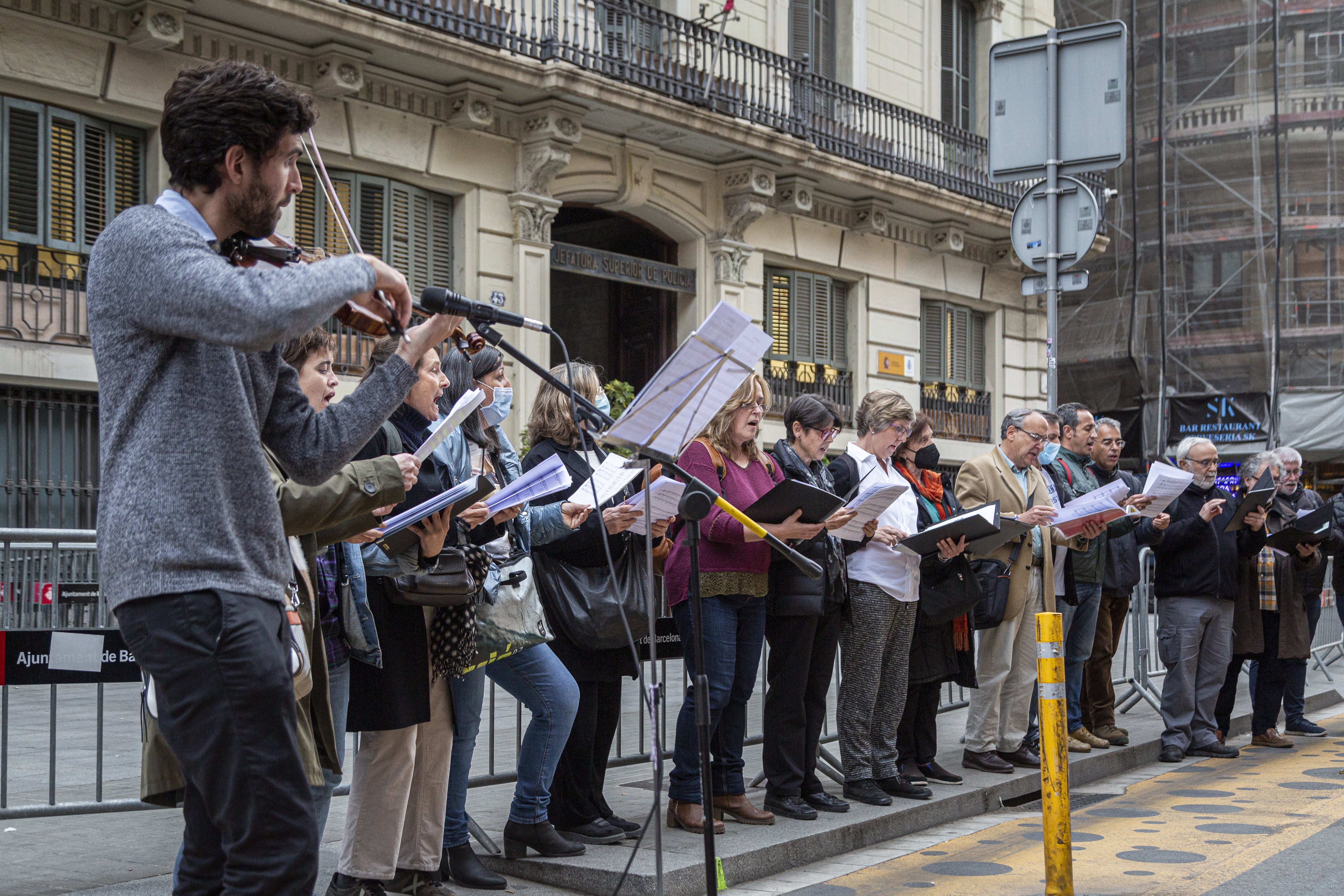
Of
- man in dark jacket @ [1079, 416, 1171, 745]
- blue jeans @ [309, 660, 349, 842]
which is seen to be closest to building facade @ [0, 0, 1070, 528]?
man in dark jacket @ [1079, 416, 1171, 745]

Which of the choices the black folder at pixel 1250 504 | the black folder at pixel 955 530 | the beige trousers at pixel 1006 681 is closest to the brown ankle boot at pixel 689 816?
the black folder at pixel 955 530

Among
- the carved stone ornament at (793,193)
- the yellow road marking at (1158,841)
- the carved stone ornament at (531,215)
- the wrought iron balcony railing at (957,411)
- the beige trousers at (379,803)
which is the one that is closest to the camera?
the beige trousers at (379,803)

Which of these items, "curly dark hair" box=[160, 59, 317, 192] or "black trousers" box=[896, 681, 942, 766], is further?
"black trousers" box=[896, 681, 942, 766]

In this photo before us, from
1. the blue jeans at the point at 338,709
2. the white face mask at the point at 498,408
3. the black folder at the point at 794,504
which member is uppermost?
the white face mask at the point at 498,408

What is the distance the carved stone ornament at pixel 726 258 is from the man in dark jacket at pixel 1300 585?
8236 mm

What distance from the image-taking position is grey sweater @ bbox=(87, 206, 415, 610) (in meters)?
2.44

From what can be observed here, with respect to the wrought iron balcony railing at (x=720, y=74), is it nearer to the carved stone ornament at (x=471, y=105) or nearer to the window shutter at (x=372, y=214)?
the carved stone ornament at (x=471, y=105)

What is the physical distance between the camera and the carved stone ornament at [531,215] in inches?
591

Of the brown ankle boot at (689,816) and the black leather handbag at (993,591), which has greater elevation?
the black leather handbag at (993,591)

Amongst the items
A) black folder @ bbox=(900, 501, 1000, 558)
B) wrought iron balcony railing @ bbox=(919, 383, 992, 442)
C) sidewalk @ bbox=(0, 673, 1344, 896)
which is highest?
wrought iron balcony railing @ bbox=(919, 383, 992, 442)

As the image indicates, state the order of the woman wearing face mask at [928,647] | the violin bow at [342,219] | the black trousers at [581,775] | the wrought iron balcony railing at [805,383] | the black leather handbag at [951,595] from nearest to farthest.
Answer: the violin bow at [342,219]
the black trousers at [581,775]
the black leather handbag at [951,595]
the woman wearing face mask at [928,647]
the wrought iron balcony railing at [805,383]

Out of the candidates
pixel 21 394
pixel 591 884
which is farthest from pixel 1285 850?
pixel 21 394

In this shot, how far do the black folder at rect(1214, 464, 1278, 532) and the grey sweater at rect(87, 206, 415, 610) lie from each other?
7.77 metres

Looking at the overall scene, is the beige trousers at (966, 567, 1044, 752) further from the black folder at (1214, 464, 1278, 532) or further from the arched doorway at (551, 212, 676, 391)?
the arched doorway at (551, 212, 676, 391)
